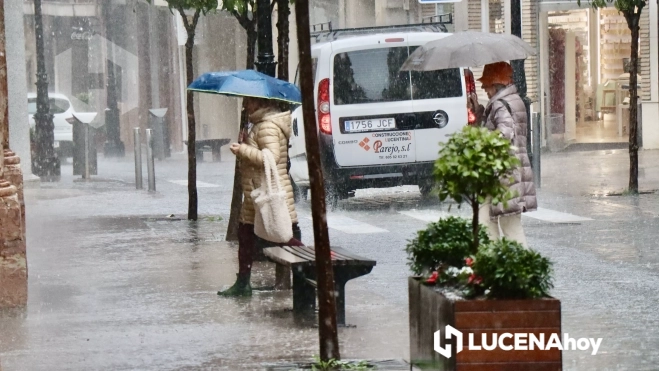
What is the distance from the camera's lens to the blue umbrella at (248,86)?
10.3 metres

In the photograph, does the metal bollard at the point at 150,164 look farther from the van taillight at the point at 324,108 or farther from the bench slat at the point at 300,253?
the bench slat at the point at 300,253

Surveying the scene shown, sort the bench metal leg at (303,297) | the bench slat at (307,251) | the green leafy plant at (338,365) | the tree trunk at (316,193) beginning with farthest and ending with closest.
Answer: the bench metal leg at (303,297) < the bench slat at (307,251) < the green leafy plant at (338,365) < the tree trunk at (316,193)

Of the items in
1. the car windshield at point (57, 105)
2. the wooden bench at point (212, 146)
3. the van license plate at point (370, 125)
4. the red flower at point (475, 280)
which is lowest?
the wooden bench at point (212, 146)

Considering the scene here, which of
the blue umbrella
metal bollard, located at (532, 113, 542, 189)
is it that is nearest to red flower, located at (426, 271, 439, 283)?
the blue umbrella

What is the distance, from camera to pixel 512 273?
256 inches

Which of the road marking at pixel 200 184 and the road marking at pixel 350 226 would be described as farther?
the road marking at pixel 200 184

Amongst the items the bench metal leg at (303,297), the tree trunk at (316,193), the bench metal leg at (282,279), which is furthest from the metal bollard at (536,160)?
the tree trunk at (316,193)

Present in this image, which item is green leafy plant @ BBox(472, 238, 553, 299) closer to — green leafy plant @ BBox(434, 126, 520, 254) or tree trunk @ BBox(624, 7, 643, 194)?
green leafy plant @ BBox(434, 126, 520, 254)

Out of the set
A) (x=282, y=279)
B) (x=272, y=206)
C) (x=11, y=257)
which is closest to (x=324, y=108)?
(x=282, y=279)

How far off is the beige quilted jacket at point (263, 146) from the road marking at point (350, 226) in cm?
504

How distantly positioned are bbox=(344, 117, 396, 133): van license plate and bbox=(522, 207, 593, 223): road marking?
2259mm

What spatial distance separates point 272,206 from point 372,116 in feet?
26.5

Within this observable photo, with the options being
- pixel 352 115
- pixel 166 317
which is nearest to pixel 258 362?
pixel 166 317

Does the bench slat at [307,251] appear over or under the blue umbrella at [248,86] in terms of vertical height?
under
